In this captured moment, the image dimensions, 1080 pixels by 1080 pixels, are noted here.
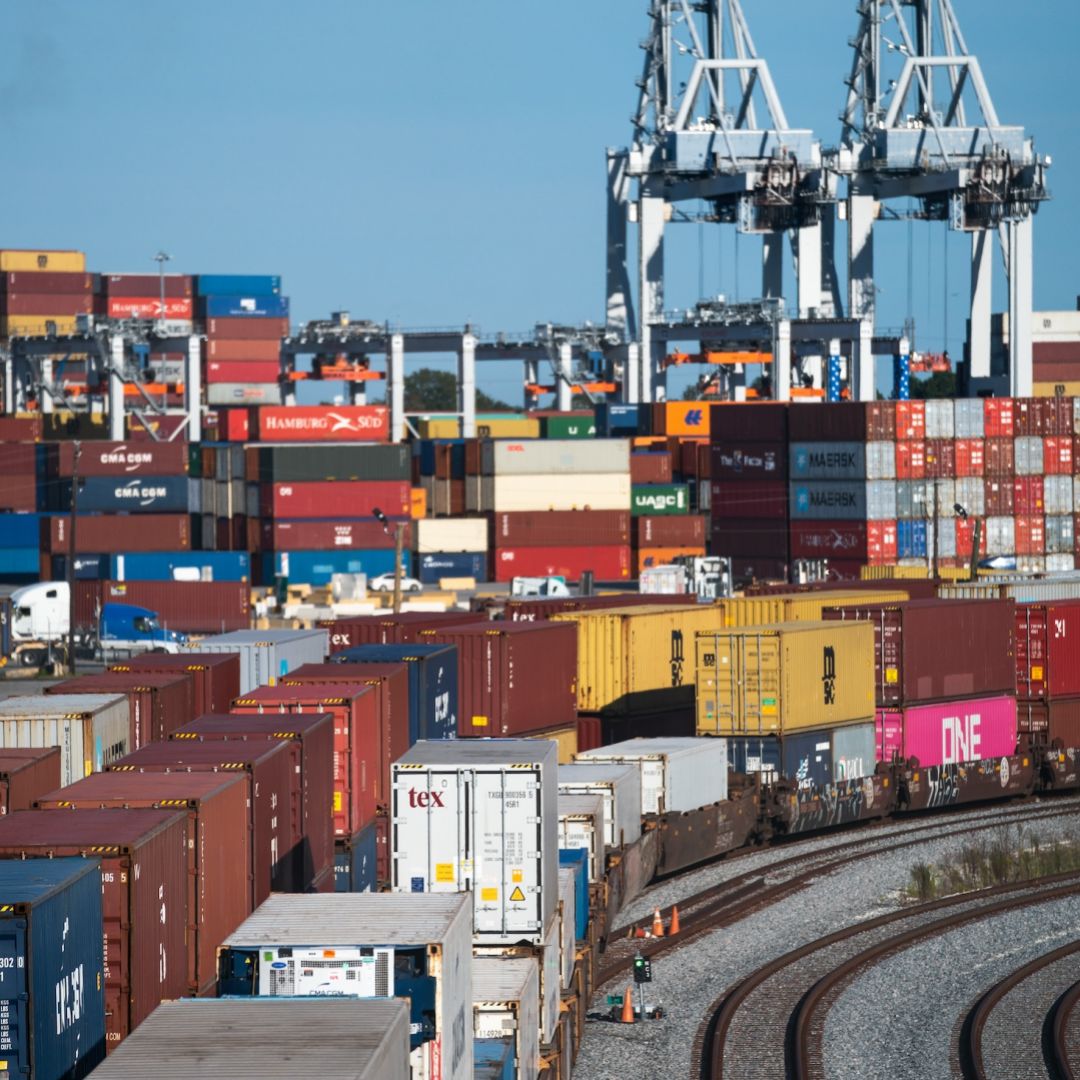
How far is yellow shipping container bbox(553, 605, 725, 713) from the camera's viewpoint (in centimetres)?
3666

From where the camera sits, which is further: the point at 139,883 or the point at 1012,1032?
the point at 1012,1032

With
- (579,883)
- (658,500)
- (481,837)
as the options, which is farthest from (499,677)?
(658,500)

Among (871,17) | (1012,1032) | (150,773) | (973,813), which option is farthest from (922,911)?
(871,17)

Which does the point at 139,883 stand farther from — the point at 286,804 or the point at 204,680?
the point at 204,680

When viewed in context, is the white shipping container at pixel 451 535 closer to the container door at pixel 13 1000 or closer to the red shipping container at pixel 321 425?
the red shipping container at pixel 321 425

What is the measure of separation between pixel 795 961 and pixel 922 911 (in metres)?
4.14

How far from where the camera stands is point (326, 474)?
7600 centimetres

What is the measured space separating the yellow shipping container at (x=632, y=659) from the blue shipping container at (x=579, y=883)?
11.8m

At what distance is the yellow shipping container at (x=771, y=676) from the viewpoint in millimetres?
33031

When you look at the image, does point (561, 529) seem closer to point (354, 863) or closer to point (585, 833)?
point (585, 833)

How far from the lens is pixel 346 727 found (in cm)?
2417

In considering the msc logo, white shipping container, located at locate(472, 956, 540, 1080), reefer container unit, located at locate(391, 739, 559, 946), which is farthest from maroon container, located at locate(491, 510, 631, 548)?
white shipping container, located at locate(472, 956, 540, 1080)

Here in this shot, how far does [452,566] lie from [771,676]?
158 feet

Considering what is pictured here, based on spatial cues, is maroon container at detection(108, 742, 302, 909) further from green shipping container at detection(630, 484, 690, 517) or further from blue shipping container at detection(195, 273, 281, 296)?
blue shipping container at detection(195, 273, 281, 296)
